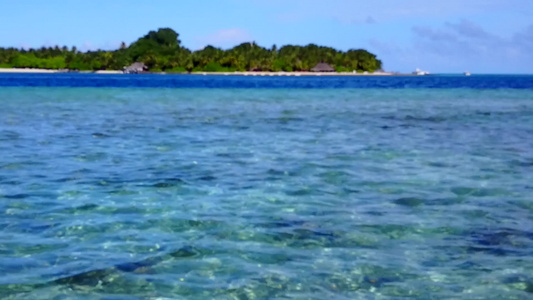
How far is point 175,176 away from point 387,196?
5339 mm

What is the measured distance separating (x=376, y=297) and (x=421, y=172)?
9.00 m

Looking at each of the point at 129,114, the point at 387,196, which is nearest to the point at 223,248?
the point at 387,196

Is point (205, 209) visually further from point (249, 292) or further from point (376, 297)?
point (376, 297)

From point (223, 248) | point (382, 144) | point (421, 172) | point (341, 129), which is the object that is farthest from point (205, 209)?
point (341, 129)

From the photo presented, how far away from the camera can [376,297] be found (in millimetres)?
7633

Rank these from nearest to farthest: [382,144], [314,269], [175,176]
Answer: [314,269] → [175,176] → [382,144]

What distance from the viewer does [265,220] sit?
440 inches

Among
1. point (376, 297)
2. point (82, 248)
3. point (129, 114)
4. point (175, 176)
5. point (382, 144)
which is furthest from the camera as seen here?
point (129, 114)

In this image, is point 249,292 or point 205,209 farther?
point 205,209

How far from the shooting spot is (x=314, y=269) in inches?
337

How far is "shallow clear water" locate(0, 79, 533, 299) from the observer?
809 cm

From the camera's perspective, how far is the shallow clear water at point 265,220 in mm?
8094

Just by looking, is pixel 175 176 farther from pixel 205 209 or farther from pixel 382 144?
pixel 382 144

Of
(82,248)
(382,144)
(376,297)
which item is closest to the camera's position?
(376,297)
